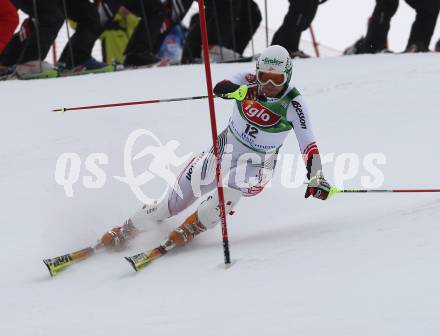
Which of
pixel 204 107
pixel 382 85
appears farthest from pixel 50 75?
pixel 382 85

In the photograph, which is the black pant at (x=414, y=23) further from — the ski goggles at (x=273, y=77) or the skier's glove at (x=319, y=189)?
the skier's glove at (x=319, y=189)

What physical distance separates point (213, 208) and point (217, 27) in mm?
5254

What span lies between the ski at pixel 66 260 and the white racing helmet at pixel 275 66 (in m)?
1.72

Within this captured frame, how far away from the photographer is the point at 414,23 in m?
11.2

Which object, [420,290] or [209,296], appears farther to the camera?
[209,296]

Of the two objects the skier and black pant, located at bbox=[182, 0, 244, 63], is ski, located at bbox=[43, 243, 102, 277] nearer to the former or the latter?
the skier

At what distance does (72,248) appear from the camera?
6359mm

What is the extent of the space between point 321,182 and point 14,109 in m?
4.58

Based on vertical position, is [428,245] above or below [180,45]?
above

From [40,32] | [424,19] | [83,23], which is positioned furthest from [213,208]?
[424,19]

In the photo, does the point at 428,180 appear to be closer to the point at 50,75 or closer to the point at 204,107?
the point at 204,107

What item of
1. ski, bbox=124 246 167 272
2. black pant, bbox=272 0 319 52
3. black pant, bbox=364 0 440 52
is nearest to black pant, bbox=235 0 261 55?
black pant, bbox=272 0 319 52

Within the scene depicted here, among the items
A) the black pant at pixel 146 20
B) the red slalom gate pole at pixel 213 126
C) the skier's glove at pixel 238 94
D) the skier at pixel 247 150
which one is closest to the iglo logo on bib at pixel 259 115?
the skier at pixel 247 150

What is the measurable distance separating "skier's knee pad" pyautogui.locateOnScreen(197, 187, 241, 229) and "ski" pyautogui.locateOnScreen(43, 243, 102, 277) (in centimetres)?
81
